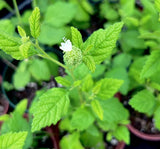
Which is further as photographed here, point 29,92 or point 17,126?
point 29,92

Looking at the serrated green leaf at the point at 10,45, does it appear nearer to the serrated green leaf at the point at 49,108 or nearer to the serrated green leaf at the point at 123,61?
the serrated green leaf at the point at 49,108

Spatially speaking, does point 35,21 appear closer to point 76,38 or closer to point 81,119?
point 76,38

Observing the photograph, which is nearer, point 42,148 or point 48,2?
point 42,148

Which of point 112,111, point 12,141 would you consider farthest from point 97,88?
point 12,141

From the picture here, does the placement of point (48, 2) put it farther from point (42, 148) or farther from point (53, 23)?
point (42, 148)

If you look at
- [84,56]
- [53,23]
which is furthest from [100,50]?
[53,23]

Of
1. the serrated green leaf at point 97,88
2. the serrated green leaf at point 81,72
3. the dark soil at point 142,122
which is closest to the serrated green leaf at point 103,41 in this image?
the serrated green leaf at point 97,88

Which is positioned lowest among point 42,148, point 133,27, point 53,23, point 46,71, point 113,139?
point 113,139
